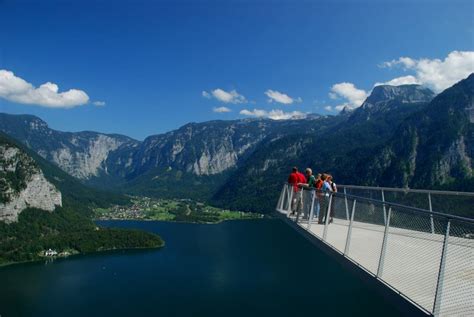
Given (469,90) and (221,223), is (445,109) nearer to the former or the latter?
(469,90)

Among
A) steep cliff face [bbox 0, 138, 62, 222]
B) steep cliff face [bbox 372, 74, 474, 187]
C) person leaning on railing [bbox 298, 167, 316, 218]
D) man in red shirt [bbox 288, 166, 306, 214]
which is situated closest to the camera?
person leaning on railing [bbox 298, 167, 316, 218]

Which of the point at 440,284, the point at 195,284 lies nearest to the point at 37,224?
the point at 195,284

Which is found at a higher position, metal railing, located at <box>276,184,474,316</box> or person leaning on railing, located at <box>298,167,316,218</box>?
person leaning on railing, located at <box>298,167,316,218</box>

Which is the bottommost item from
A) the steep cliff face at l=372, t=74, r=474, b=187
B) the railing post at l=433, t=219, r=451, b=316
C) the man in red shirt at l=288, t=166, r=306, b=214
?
the railing post at l=433, t=219, r=451, b=316

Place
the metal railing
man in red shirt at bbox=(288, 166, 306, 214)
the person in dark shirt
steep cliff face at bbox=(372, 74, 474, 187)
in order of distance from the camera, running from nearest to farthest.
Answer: the metal railing
man in red shirt at bbox=(288, 166, 306, 214)
the person in dark shirt
steep cliff face at bbox=(372, 74, 474, 187)

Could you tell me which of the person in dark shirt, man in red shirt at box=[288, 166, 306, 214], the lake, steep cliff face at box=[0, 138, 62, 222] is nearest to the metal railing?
man in red shirt at box=[288, 166, 306, 214]

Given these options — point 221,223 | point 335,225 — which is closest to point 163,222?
point 221,223

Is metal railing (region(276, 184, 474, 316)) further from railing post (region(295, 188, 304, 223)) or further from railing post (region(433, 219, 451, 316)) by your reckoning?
railing post (region(295, 188, 304, 223))
